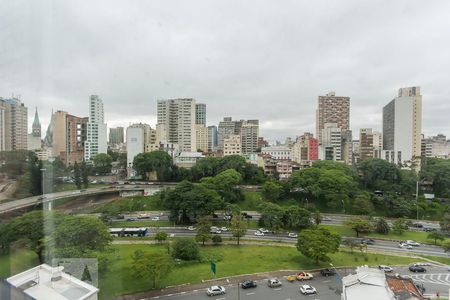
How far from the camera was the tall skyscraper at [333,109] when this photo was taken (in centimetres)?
2572

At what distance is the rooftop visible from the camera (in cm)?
200

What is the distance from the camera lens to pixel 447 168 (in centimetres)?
1221

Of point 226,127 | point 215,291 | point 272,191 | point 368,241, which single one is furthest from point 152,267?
point 226,127

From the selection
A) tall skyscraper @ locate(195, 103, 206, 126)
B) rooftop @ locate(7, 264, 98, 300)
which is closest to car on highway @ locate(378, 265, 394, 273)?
rooftop @ locate(7, 264, 98, 300)

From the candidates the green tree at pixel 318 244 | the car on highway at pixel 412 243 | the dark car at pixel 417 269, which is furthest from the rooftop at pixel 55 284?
the car on highway at pixel 412 243

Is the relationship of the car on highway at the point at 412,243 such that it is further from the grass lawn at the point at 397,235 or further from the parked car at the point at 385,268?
the parked car at the point at 385,268

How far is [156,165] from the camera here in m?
14.0

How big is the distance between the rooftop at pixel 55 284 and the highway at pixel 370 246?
5.35 m

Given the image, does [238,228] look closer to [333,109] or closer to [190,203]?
[190,203]

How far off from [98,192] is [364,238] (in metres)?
9.02

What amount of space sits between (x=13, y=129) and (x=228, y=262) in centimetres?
454

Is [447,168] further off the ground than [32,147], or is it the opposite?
[32,147]

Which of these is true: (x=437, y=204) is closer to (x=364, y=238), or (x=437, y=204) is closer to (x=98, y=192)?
(x=364, y=238)

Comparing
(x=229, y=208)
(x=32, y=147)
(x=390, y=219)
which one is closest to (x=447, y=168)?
(x=390, y=219)
